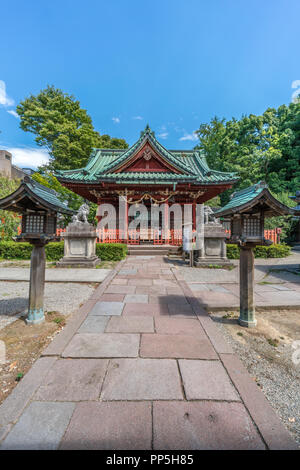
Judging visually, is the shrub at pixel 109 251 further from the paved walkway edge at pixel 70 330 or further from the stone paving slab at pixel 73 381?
the stone paving slab at pixel 73 381

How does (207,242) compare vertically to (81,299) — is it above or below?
above

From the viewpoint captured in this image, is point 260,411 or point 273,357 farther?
point 273,357

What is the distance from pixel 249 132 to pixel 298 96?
21.1ft

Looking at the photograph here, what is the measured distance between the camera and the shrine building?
11.1 meters

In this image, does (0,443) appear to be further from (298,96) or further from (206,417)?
(298,96)

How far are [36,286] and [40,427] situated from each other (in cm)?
213

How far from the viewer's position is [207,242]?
836cm

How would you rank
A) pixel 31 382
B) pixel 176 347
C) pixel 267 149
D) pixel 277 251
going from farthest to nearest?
pixel 267 149 → pixel 277 251 → pixel 176 347 → pixel 31 382

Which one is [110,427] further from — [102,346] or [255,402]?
[255,402]

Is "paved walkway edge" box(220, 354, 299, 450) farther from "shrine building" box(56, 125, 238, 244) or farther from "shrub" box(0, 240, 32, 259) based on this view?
"shrub" box(0, 240, 32, 259)

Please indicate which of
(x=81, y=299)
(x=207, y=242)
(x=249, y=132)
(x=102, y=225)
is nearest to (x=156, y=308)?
(x=81, y=299)

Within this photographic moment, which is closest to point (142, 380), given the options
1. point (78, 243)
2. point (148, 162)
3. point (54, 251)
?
point (78, 243)

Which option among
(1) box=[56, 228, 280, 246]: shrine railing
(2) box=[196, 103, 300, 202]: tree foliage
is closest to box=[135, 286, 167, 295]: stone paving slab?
(1) box=[56, 228, 280, 246]: shrine railing

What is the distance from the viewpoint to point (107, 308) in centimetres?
376
